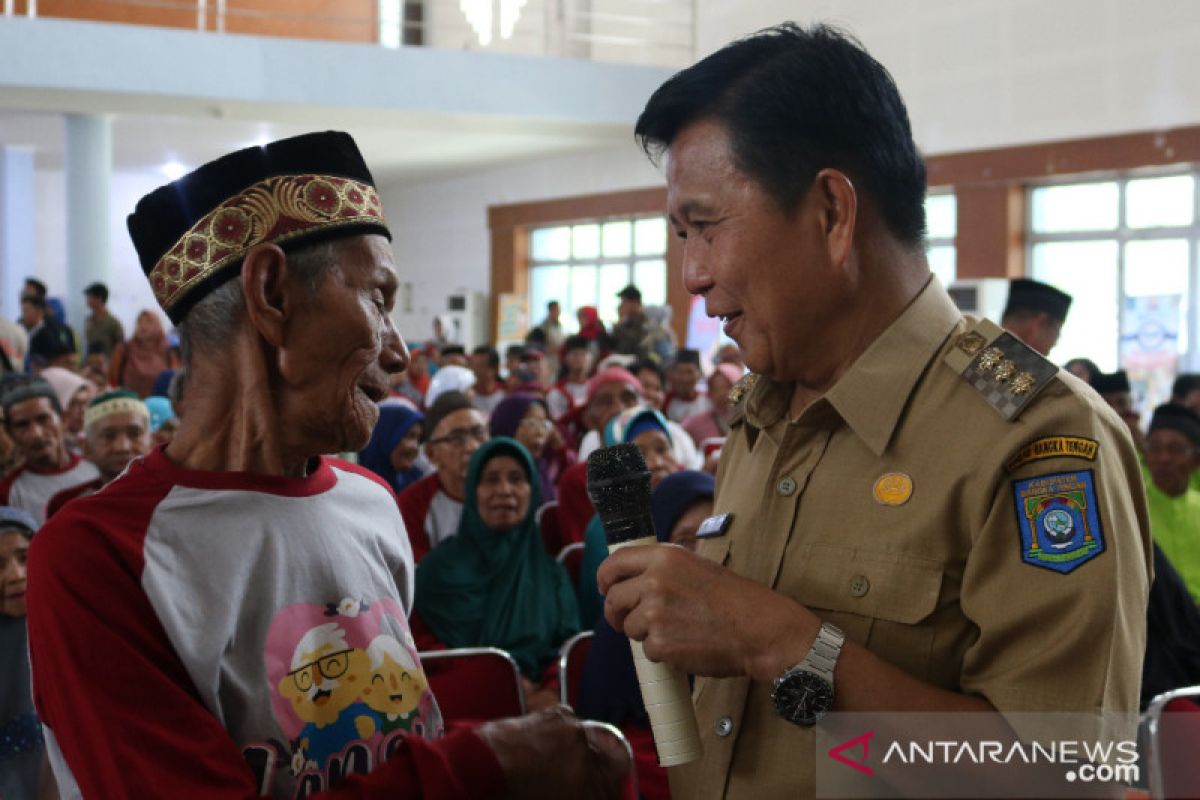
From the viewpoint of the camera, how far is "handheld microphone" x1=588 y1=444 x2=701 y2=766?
1.08 metres

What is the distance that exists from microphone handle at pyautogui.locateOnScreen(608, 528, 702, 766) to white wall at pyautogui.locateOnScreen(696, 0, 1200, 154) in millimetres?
7738

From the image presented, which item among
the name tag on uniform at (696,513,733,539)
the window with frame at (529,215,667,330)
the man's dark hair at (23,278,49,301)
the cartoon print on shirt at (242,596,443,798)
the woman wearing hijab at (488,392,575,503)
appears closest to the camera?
the cartoon print on shirt at (242,596,443,798)

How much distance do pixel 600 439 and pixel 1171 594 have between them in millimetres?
3238

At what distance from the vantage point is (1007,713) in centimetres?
98

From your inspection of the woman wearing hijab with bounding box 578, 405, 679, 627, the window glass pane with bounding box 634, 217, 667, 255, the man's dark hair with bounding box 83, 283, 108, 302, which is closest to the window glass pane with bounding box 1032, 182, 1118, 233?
the window glass pane with bounding box 634, 217, 667, 255

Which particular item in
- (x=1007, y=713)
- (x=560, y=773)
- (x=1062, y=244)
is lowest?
(x=560, y=773)

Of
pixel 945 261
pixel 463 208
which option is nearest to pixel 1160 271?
pixel 945 261

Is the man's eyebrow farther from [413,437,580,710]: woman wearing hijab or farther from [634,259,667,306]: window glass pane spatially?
[634,259,667,306]: window glass pane

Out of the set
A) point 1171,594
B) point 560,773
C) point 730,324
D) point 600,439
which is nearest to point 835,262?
point 730,324

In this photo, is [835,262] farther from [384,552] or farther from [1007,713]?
[384,552]

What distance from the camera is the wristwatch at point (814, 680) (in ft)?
3.40

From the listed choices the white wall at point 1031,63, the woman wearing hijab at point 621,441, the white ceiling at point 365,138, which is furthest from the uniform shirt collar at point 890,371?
the white ceiling at point 365,138

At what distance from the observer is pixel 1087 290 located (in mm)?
9680

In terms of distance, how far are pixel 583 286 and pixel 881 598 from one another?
581 inches
